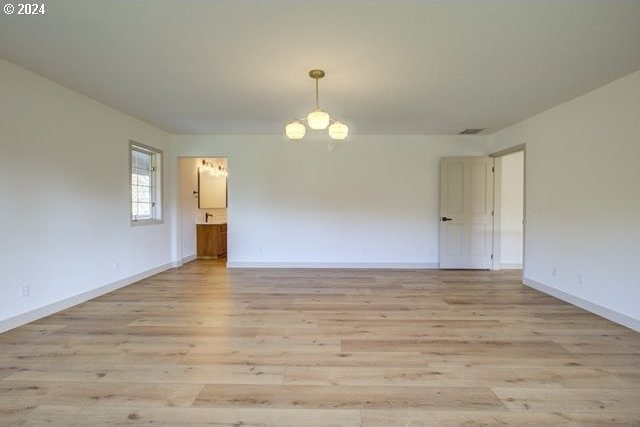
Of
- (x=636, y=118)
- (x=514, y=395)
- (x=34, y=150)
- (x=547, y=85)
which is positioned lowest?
(x=514, y=395)

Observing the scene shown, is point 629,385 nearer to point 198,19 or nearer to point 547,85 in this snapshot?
point 547,85

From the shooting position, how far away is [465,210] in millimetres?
5949

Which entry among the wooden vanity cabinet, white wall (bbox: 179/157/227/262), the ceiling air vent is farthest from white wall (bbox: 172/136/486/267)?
the wooden vanity cabinet

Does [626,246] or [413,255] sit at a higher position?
[626,246]

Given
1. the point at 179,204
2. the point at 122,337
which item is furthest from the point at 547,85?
the point at 179,204

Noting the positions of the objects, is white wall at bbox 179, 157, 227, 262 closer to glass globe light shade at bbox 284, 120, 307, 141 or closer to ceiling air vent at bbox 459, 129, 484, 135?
glass globe light shade at bbox 284, 120, 307, 141

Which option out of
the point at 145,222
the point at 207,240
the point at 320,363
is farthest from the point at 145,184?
the point at 320,363

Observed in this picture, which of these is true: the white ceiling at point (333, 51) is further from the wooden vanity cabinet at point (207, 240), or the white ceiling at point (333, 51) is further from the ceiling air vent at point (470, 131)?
the wooden vanity cabinet at point (207, 240)

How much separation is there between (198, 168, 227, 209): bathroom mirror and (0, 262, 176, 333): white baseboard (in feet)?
8.38

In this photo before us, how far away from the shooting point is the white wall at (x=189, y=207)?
6.58 meters

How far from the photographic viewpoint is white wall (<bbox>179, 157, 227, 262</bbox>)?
6582 millimetres

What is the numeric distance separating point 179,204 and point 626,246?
6.81 meters

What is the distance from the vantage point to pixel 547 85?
3488mm

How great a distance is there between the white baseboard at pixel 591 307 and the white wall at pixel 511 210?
1.40 m
